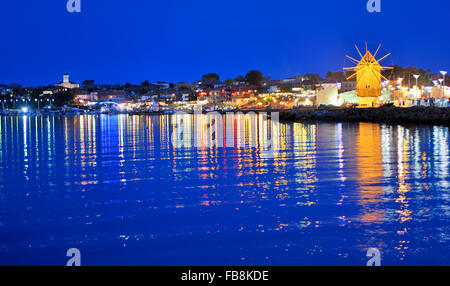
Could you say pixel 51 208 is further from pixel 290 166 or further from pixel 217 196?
pixel 290 166

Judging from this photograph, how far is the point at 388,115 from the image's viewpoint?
4659 centimetres

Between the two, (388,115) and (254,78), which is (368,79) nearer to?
(388,115)

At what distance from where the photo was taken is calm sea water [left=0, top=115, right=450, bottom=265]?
6.62 m

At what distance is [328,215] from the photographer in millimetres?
8492

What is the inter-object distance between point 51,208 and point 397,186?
7.10 m

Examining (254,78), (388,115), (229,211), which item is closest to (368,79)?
(388,115)

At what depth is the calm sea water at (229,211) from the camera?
662 centimetres

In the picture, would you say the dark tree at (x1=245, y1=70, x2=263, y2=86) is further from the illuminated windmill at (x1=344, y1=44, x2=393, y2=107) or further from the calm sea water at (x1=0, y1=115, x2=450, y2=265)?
the calm sea water at (x1=0, y1=115, x2=450, y2=265)

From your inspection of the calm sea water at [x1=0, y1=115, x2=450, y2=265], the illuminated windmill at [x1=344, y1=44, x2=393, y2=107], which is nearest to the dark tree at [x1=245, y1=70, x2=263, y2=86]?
the illuminated windmill at [x1=344, y1=44, x2=393, y2=107]

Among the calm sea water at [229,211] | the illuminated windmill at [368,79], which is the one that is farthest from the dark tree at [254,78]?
the calm sea water at [229,211]

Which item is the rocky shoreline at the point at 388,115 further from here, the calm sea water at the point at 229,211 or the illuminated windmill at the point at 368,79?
the calm sea water at the point at 229,211

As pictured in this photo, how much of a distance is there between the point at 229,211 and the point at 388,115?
1598 inches

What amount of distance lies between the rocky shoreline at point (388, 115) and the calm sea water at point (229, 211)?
24922 millimetres

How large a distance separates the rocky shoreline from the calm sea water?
981 inches
